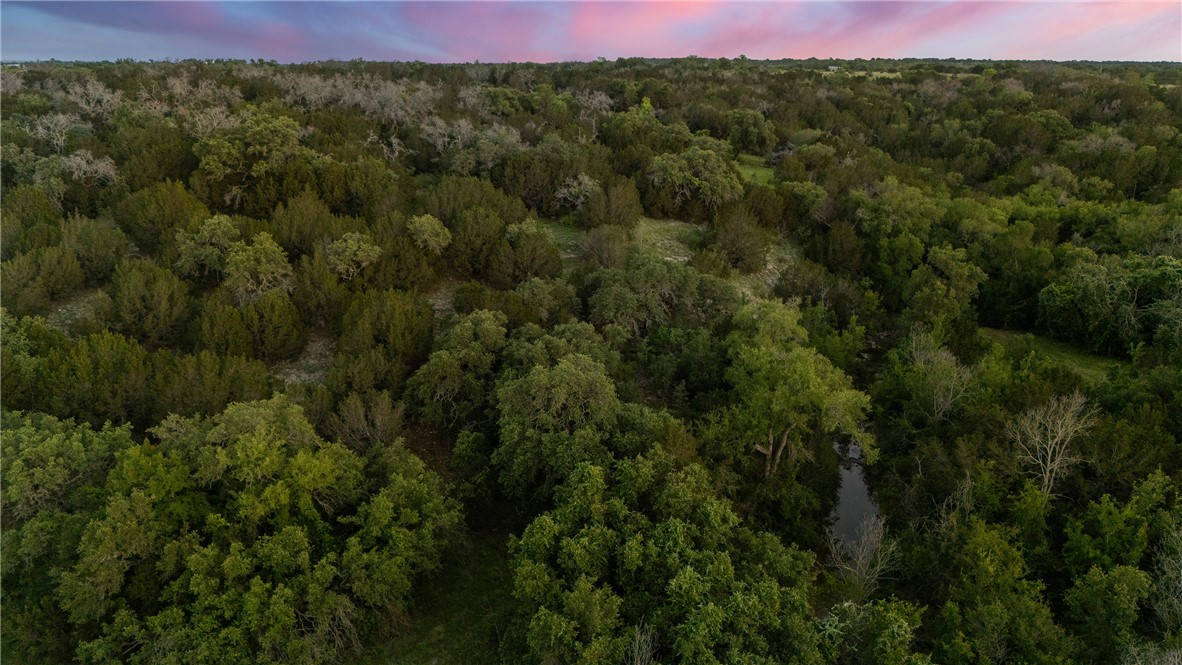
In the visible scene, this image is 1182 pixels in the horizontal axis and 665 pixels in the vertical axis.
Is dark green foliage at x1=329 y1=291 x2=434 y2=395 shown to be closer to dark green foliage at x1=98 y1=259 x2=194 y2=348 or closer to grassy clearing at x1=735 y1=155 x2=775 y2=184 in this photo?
dark green foliage at x1=98 y1=259 x2=194 y2=348

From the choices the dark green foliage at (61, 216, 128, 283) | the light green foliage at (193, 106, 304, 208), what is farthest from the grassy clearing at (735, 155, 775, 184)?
the dark green foliage at (61, 216, 128, 283)

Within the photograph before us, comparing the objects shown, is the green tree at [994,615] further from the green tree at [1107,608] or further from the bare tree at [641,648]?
the bare tree at [641,648]

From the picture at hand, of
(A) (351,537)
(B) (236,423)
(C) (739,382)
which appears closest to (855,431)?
(C) (739,382)

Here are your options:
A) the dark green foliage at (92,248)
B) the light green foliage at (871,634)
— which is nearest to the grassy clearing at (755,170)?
the light green foliage at (871,634)

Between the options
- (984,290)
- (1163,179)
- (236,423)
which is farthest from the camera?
(1163,179)

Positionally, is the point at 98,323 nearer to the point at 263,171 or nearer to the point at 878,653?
the point at 263,171

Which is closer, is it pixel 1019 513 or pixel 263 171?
pixel 1019 513
